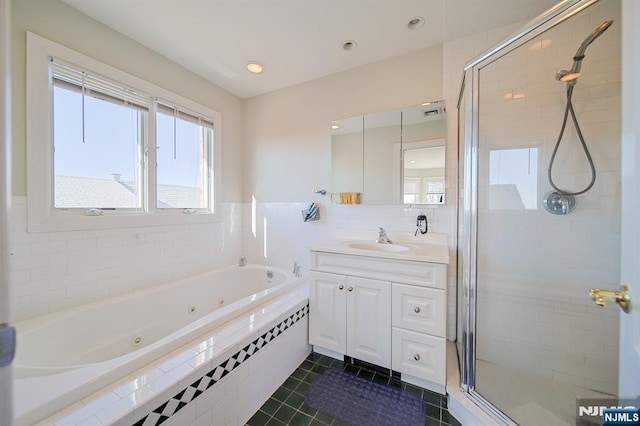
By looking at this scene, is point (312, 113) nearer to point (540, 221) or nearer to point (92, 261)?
point (540, 221)

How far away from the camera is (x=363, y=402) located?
1.47 m

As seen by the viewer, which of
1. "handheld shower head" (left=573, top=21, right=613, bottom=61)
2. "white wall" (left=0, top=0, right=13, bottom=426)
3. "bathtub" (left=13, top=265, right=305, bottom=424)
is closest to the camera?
"white wall" (left=0, top=0, right=13, bottom=426)

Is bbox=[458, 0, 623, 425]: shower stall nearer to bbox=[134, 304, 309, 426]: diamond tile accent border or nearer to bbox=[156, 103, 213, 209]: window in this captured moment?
bbox=[134, 304, 309, 426]: diamond tile accent border

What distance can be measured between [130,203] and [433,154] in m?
2.44

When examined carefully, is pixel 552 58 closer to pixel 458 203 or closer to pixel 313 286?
pixel 458 203

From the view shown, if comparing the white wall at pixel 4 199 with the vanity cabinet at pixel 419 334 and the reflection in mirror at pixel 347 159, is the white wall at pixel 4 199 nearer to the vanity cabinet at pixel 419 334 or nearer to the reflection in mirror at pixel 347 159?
the vanity cabinet at pixel 419 334

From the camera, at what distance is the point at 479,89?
61.6 inches

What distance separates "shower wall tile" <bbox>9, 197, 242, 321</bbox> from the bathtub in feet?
0.32

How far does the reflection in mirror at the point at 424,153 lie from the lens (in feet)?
6.29

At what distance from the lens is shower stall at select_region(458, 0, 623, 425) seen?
1324 millimetres

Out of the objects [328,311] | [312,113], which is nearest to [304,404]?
[328,311]

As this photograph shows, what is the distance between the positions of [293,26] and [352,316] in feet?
6.94

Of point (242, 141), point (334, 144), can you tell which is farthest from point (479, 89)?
point (242, 141)

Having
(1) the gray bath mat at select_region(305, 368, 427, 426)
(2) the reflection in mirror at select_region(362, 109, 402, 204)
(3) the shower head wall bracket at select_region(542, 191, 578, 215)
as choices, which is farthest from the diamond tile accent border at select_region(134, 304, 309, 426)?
(3) the shower head wall bracket at select_region(542, 191, 578, 215)
